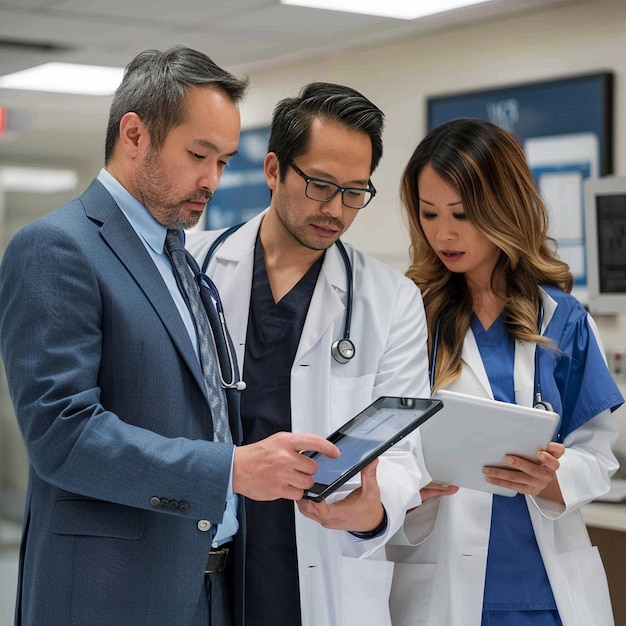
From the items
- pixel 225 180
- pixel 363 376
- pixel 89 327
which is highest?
pixel 225 180

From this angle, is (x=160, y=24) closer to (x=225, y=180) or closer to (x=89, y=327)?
(x=225, y=180)

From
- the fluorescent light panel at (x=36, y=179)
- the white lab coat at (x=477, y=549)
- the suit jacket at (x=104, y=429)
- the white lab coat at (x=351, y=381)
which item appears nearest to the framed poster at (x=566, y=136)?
the white lab coat at (x=477, y=549)

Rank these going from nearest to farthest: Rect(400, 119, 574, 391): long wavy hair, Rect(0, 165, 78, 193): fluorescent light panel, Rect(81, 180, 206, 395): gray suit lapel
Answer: Rect(81, 180, 206, 395): gray suit lapel < Rect(400, 119, 574, 391): long wavy hair < Rect(0, 165, 78, 193): fluorescent light panel

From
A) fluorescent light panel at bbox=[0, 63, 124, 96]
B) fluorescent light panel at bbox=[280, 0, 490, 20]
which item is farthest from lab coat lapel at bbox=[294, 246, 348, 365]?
fluorescent light panel at bbox=[0, 63, 124, 96]

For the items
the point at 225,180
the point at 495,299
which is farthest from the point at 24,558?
the point at 225,180

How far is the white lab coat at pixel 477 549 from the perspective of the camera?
186 centimetres

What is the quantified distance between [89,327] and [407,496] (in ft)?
2.15

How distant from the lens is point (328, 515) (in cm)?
156

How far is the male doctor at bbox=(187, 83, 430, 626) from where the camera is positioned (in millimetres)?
1709

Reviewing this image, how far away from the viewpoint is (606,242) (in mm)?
2848

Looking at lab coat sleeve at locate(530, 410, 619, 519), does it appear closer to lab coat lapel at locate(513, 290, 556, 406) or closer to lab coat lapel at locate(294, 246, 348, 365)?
lab coat lapel at locate(513, 290, 556, 406)

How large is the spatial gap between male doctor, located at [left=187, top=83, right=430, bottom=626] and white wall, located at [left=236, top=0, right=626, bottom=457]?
8.23 ft

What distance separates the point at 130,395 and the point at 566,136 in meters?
3.36

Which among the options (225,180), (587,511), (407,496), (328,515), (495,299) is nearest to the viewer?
(328,515)
